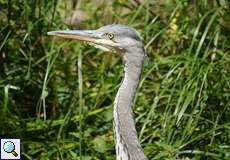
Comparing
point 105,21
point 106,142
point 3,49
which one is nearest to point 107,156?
point 106,142

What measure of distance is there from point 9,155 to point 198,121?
1068 mm

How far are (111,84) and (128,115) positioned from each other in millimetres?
1420

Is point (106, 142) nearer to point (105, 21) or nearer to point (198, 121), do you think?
point (198, 121)

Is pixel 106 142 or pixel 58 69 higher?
pixel 58 69

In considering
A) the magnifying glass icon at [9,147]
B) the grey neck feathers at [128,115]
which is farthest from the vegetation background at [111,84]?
the grey neck feathers at [128,115]

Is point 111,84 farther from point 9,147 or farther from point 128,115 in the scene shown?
point 128,115

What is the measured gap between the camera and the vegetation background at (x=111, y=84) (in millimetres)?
4230

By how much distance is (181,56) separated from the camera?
4445 mm

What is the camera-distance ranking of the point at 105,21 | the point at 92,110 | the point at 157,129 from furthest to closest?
the point at 105,21 < the point at 92,110 < the point at 157,129

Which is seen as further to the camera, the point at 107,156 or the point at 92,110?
the point at 92,110

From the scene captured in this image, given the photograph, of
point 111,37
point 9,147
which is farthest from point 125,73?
point 9,147

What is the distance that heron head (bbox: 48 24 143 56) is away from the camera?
3.46 metres

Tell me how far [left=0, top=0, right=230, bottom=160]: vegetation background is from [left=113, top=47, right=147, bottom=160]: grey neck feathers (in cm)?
75

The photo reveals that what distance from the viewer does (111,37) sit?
3518mm
